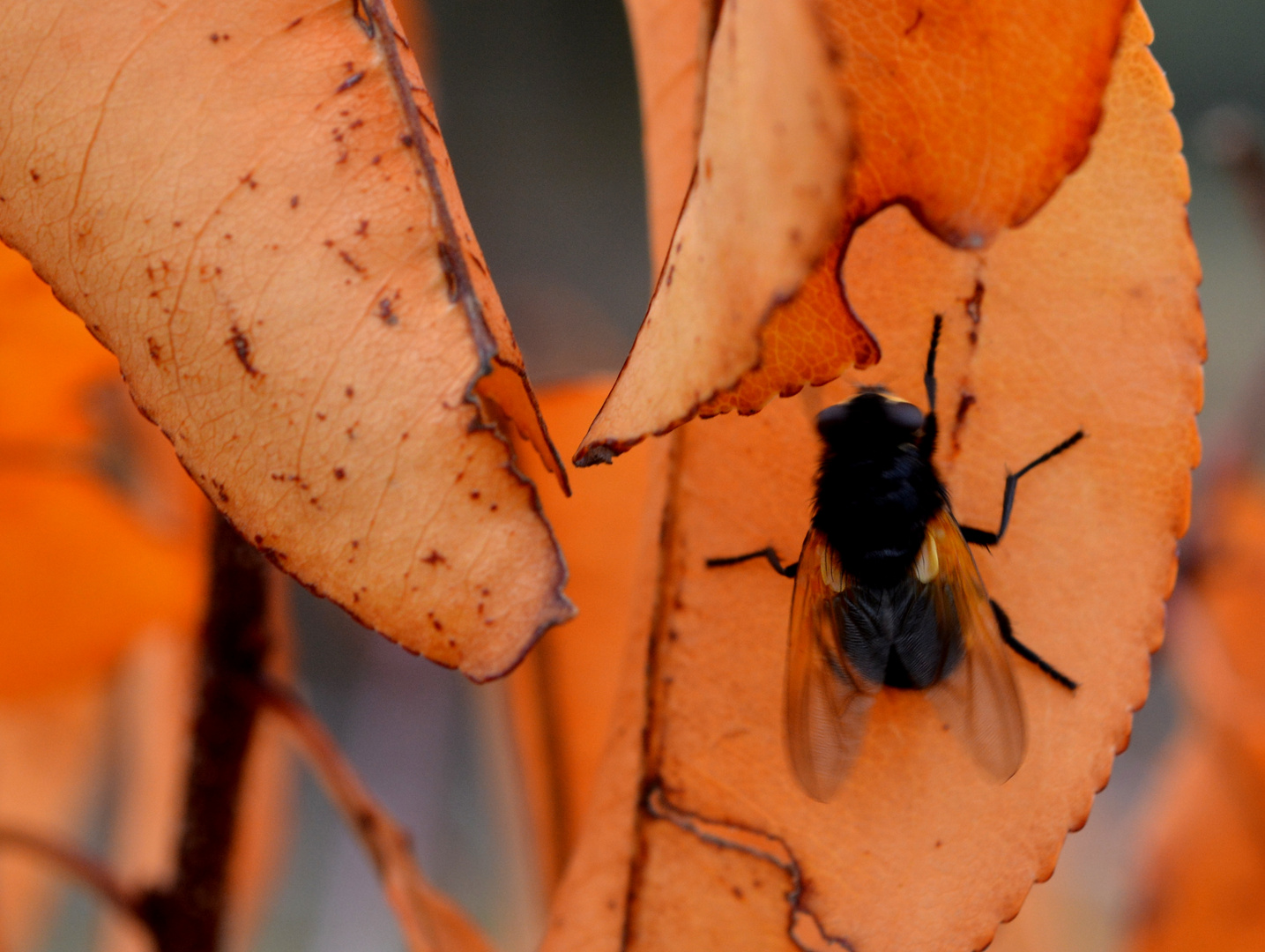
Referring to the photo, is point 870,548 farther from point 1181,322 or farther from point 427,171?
point 427,171

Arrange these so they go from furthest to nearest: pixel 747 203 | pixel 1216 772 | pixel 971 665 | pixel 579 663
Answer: pixel 1216 772 < pixel 579 663 < pixel 971 665 < pixel 747 203

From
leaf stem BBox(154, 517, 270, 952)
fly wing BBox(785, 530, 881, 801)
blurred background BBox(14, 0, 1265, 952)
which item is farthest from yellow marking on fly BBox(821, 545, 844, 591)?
blurred background BBox(14, 0, 1265, 952)

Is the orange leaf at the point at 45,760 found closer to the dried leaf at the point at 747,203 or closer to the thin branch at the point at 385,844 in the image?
the thin branch at the point at 385,844

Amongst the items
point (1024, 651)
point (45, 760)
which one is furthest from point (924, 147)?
point (45, 760)

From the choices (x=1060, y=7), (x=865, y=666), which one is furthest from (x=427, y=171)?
(x=865, y=666)

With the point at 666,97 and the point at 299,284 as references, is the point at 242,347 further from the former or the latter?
the point at 666,97
